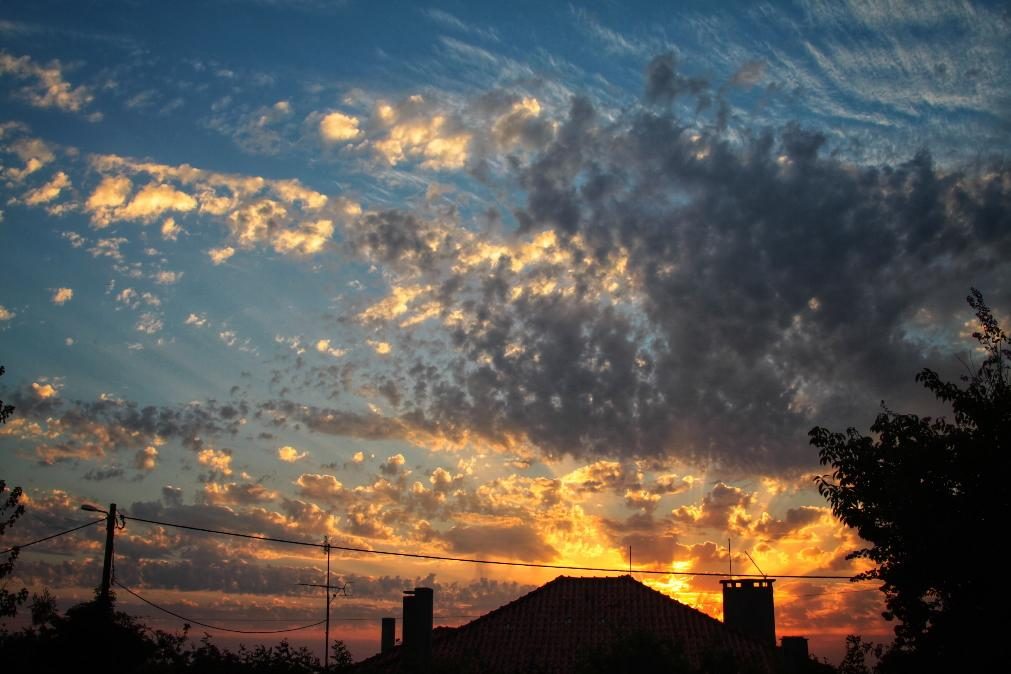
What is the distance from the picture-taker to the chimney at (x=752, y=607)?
3610cm

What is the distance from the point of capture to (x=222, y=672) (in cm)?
2070

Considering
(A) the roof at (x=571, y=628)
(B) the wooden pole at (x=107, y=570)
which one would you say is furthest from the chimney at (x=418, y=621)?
(B) the wooden pole at (x=107, y=570)

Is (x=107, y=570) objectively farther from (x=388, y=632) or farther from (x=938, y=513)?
(x=938, y=513)

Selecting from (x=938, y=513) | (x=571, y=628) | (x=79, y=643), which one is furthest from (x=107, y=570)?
(x=938, y=513)

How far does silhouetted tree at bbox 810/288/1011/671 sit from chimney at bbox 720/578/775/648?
1784cm

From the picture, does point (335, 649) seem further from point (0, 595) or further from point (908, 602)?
point (908, 602)

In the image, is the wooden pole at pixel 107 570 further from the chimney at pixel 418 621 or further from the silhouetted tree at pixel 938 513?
the silhouetted tree at pixel 938 513

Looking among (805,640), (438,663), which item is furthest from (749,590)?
(438,663)

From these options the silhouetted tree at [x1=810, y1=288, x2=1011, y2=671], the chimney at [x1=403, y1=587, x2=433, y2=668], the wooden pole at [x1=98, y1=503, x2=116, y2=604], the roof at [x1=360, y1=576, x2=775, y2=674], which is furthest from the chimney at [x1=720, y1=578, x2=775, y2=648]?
the wooden pole at [x1=98, y1=503, x2=116, y2=604]

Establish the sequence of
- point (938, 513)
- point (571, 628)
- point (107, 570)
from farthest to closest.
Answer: point (571, 628) → point (107, 570) → point (938, 513)

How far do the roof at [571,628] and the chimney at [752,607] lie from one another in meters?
1.41

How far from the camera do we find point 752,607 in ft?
119

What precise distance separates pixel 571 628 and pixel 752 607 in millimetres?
7659

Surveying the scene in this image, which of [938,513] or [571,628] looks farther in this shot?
[571,628]
